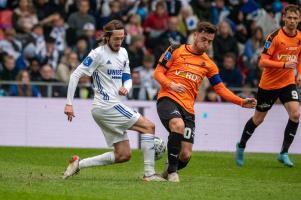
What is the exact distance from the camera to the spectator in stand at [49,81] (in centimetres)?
2145

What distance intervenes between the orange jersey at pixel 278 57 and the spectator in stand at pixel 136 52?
748 centimetres

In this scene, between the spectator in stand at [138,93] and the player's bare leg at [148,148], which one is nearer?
the player's bare leg at [148,148]

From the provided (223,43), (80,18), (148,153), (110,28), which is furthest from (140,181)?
(223,43)

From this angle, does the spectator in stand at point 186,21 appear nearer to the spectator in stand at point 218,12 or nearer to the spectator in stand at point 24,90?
the spectator in stand at point 218,12

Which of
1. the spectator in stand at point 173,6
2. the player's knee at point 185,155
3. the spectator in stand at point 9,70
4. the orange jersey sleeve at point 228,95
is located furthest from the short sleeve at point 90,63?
the spectator in stand at point 173,6

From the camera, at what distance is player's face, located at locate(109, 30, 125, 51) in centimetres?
1293

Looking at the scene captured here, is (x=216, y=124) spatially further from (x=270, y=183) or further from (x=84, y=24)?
(x=270, y=183)

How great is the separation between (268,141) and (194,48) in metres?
8.35

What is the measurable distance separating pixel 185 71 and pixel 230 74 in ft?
34.4

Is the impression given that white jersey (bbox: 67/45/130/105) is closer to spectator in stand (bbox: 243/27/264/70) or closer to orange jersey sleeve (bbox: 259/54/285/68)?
orange jersey sleeve (bbox: 259/54/285/68)

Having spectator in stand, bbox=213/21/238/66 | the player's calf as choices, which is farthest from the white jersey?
spectator in stand, bbox=213/21/238/66

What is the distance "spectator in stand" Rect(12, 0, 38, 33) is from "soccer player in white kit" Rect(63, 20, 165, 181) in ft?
35.8

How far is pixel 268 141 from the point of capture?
21.4 m

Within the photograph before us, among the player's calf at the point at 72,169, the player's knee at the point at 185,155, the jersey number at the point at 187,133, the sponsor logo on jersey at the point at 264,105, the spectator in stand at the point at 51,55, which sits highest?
the jersey number at the point at 187,133
